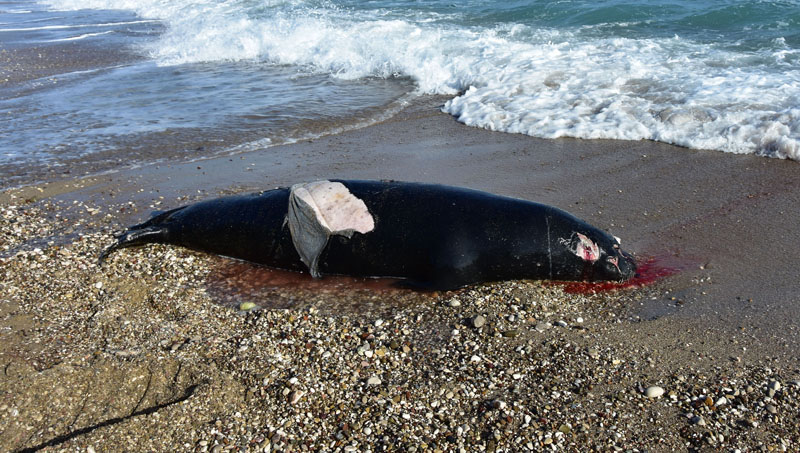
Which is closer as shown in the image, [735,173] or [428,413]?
[428,413]

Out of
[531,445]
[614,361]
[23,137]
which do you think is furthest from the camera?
[23,137]

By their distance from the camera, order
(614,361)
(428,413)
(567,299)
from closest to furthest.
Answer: (428,413), (614,361), (567,299)

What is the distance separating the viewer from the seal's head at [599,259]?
15.0 ft

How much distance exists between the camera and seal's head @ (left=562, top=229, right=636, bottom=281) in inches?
179

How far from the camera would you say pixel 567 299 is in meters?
4.42

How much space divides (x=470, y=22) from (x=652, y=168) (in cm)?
1102

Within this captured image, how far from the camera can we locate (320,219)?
482 cm

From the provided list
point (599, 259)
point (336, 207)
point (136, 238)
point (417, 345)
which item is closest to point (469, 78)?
point (336, 207)

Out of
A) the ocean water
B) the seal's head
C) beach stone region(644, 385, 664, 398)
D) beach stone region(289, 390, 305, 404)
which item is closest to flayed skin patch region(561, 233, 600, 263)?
the seal's head

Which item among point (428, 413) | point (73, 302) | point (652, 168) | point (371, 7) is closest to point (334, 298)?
point (428, 413)

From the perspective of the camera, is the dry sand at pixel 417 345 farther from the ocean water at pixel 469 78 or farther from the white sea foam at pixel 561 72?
the ocean water at pixel 469 78

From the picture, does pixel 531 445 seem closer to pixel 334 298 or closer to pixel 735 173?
pixel 334 298

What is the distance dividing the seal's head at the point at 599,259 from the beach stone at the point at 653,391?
4.29 ft

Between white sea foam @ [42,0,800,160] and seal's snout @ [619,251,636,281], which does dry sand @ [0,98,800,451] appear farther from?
white sea foam @ [42,0,800,160]
